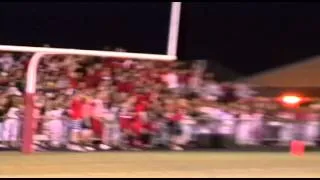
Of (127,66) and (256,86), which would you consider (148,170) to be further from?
(256,86)

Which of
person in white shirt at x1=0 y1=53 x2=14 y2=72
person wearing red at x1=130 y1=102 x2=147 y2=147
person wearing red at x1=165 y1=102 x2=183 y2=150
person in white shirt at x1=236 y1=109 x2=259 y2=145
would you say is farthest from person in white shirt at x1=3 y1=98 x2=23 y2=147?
person in white shirt at x1=236 y1=109 x2=259 y2=145

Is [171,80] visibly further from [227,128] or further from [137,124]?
[137,124]

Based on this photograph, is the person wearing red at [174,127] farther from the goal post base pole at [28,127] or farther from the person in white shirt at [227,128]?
the goal post base pole at [28,127]

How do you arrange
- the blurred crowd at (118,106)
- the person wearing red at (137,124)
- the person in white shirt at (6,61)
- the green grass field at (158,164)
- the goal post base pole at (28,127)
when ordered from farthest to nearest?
1. the person in white shirt at (6,61)
2. the person wearing red at (137,124)
3. the blurred crowd at (118,106)
4. the goal post base pole at (28,127)
5. the green grass field at (158,164)

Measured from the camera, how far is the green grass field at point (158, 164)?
8.80 m

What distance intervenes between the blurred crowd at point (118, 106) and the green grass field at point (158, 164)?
28.9 inches

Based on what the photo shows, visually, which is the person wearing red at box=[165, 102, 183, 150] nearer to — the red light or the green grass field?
the green grass field

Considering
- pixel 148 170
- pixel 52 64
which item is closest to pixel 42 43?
pixel 52 64

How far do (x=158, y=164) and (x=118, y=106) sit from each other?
300 centimetres

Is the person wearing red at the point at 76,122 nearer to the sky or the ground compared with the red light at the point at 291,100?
nearer to the ground

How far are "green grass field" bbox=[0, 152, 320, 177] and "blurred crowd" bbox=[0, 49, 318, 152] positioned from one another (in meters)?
0.73

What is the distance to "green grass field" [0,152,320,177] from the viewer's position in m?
8.80

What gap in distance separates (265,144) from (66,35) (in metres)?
6.66

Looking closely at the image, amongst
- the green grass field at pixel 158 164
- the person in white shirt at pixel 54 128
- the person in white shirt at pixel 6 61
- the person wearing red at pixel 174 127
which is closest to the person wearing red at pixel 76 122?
the person in white shirt at pixel 54 128
